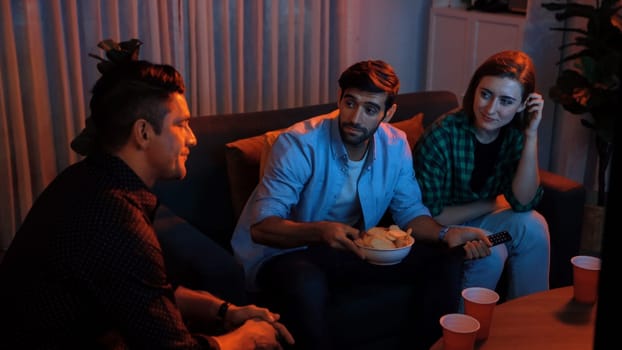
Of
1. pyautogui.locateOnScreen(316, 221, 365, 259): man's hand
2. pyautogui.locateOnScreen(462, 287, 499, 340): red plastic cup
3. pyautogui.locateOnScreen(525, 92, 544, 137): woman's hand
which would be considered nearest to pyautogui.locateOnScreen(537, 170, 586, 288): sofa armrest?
pyautogui.locateOnScreen(525, 92, 544, 137): woman's hand

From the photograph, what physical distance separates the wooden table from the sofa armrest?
0.66 metres

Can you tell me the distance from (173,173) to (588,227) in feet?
7.50

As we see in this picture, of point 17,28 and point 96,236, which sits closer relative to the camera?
point 96,236

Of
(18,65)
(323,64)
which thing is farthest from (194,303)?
(323,64)

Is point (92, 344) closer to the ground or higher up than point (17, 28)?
closer to the ground

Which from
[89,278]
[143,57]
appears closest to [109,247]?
[89,278]

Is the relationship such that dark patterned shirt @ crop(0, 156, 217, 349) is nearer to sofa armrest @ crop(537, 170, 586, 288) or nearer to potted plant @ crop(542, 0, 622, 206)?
sofa armrest @ crop(537, 170, 586, 288)

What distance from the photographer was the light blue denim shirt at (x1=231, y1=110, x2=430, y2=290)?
224cm

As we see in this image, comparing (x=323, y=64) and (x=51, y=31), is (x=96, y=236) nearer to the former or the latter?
(x=51, y=31)

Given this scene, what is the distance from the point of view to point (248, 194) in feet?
7.89

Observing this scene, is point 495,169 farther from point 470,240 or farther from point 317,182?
point 317,182

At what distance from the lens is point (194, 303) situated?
182 centimetres

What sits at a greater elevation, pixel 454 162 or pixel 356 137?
pixel 356 137

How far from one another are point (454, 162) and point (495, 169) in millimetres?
167
